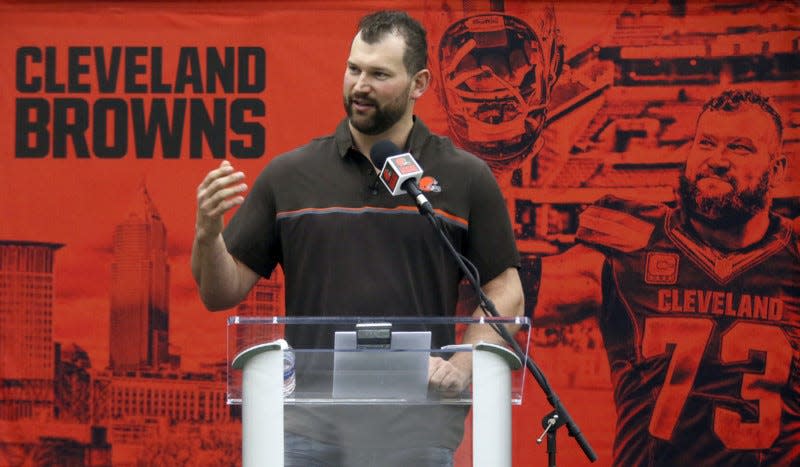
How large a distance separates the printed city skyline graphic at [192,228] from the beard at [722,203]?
7 centimetres

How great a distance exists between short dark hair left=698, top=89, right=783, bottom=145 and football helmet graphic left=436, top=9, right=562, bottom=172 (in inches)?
24.0

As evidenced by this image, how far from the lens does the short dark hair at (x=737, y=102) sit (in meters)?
4.93

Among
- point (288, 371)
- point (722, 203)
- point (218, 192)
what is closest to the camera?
point (288, 371)

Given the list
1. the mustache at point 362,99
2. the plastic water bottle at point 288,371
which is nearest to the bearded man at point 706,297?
the mustache at point 362,99

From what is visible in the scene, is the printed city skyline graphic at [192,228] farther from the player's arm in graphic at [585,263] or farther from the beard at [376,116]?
the beard at [376,116]

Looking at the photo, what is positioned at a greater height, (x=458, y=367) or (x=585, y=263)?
(x=585, y=263)

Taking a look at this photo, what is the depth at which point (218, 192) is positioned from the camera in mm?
2865

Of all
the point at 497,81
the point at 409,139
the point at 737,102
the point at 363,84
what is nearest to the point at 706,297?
the point at 737,102

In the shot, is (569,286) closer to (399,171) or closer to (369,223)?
(369,223)

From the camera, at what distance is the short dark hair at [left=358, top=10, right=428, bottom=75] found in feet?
11.3

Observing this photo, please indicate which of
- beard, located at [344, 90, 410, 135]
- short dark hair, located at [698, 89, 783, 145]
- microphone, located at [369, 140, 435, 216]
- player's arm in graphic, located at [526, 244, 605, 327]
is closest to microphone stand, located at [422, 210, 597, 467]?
microphone, located at [369, 140, 435, 216]

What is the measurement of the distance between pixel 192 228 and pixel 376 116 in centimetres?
179

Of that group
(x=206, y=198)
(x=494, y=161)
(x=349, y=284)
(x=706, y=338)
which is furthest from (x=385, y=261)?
(x=706, y=338)

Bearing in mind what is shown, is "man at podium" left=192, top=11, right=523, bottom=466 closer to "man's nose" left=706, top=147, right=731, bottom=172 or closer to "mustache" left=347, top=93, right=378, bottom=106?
"mustache" left=347, top=93, right=378, bottom=106
